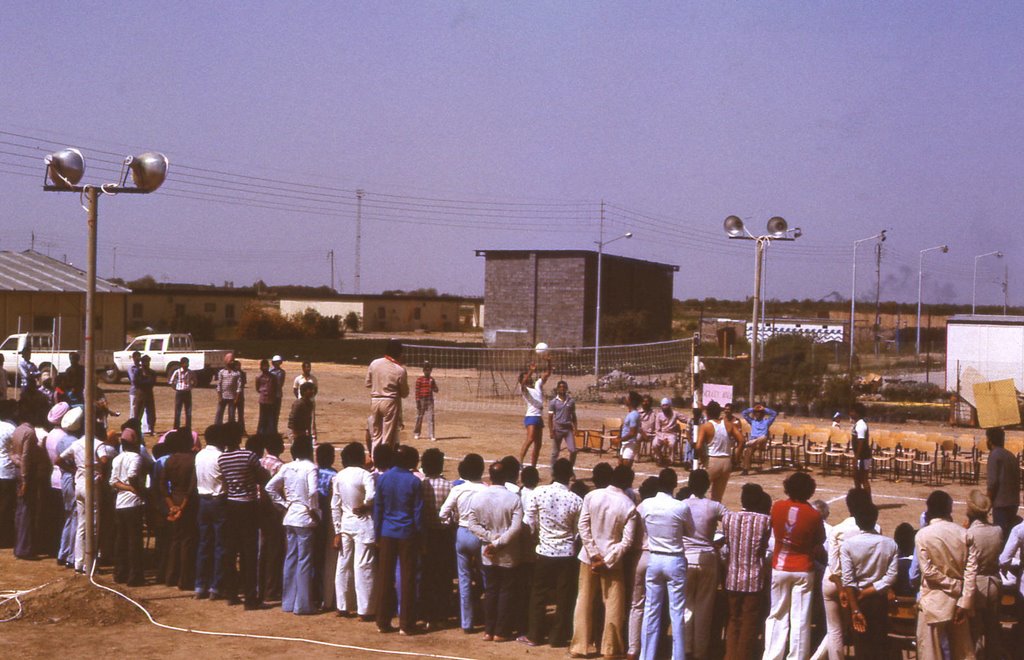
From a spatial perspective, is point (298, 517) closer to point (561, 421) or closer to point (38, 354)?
point (561, 421)

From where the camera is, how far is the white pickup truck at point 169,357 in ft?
126

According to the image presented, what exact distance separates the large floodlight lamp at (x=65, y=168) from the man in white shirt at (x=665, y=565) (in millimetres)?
6404

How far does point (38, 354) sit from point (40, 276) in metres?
8.43

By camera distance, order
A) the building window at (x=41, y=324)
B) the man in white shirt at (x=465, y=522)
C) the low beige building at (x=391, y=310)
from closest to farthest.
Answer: the man in white shirt at (x=465, y=522) → the building window at (x=41, y=324) → the low beige building at (x=391, y=310)

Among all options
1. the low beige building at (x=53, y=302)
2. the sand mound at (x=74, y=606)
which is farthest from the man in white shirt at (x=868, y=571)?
the low beige building at (x=53, y=302)

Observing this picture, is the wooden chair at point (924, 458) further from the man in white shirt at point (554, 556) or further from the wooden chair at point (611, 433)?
the man in white shirt at point (554, 556)

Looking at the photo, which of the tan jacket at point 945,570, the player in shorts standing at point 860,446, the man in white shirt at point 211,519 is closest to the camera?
the tan jacket at point 945,570

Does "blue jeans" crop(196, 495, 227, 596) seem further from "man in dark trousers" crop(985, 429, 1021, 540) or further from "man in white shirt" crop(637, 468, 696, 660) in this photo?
"man in dark trousers" crop(985, 429, 1021, 540)

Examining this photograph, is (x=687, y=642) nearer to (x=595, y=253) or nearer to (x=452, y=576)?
(x=452, y=576)

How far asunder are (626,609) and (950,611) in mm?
2665

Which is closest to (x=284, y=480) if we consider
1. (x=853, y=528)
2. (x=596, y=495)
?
(x=596, y=495)

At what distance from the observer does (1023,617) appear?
901 cm

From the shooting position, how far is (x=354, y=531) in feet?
33.3

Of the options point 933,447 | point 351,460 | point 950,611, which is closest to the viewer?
point 950,611
